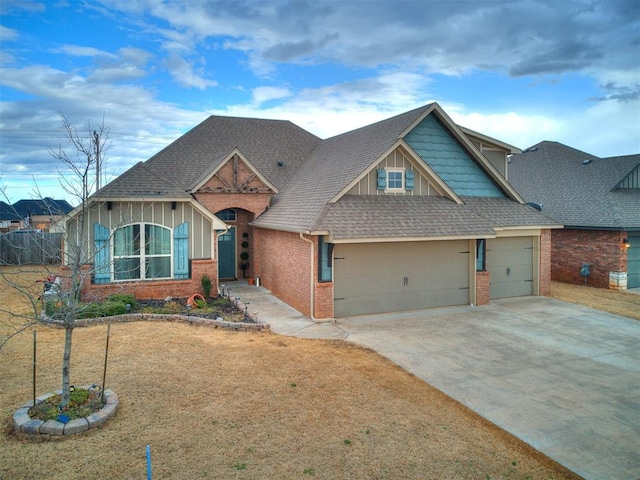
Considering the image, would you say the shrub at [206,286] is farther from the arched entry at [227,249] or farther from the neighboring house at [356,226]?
the arched entry at [227,249]

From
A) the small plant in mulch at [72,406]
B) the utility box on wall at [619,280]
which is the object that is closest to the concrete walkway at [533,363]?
the utility box on wall at [619,280]

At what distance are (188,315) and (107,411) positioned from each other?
19.8 feet

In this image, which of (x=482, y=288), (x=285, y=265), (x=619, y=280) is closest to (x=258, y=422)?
(x=285, y=265)

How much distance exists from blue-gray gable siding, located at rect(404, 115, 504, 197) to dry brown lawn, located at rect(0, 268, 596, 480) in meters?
8.52

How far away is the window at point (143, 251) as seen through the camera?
14367 mm

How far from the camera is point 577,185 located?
21609 millimetres

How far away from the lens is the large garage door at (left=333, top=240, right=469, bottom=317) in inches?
514

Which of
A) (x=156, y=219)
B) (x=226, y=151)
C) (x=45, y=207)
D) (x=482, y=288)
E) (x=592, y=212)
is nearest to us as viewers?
(x=45, y=207)

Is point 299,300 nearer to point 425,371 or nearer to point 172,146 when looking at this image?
point 425,371

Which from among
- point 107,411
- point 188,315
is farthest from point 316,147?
point 107,411

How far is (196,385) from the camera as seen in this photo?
7.69 meters

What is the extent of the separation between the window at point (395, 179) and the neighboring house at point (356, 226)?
0.05 metres

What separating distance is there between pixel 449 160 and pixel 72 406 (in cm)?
1380

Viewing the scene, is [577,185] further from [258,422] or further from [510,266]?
[258,422]
